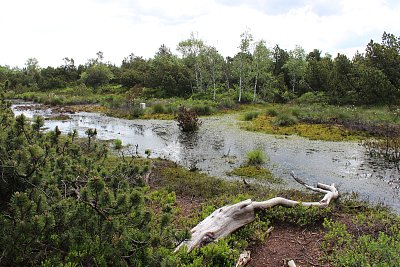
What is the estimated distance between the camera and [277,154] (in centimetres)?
1291

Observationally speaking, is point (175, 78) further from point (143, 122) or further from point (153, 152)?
point (153, 152)

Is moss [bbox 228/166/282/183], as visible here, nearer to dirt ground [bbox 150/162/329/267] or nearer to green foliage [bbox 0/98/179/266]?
dirt ground [bbox 150/162/329/267]

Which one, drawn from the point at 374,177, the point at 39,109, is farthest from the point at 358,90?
the point at 39,109

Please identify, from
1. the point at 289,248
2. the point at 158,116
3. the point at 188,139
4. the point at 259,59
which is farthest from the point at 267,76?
the point at 289,248

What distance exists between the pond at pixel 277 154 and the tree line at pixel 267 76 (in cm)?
1150

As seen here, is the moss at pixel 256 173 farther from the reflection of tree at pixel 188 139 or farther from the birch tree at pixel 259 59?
the birch tree at pixel 259 59

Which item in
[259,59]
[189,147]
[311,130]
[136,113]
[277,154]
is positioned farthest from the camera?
[259,59]

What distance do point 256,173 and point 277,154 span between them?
297 cm

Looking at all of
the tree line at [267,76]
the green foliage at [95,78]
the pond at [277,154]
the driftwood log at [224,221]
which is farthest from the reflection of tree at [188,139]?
the green foliage at [95,78]

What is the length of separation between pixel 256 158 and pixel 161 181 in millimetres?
3678

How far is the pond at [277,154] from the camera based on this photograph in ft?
31.1

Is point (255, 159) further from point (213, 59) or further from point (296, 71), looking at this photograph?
point (296, 71)

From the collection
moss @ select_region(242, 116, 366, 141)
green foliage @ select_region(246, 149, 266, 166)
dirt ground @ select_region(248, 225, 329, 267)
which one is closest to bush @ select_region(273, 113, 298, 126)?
moss @ select_region(242, 116, 366, 141)

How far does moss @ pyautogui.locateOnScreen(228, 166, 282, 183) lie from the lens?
32.0 ft
